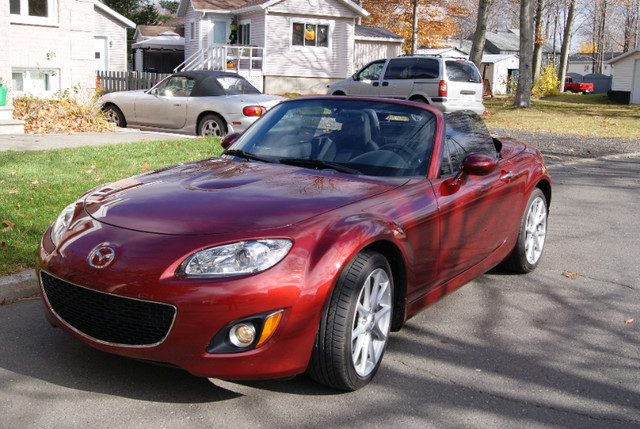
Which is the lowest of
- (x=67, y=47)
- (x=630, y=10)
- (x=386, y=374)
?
(x=386, y=374)

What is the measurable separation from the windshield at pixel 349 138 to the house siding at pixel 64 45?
541 inches

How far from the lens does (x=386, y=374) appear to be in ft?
12.6

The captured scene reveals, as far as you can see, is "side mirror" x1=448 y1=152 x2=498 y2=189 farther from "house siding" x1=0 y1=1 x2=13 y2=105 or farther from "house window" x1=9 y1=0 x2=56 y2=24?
"house window" x1=9 y1=0 x2=56 y2=24

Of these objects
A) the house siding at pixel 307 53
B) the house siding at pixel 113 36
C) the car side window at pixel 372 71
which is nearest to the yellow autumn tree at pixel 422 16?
the house siding at pixel 307 53

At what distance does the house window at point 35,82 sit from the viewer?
17.6 m

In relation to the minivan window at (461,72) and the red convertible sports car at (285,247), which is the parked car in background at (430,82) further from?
the red convertible sports car at (285,247)

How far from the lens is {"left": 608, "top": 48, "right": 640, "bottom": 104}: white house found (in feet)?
129

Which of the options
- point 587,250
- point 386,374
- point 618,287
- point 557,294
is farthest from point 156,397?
point 587,250

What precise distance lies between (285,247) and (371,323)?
75cm

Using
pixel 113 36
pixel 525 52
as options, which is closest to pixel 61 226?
pixel 525 52

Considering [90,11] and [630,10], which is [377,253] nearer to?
[90,11]

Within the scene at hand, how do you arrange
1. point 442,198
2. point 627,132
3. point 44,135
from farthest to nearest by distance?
point 627,132
point 44,135
point 442,198

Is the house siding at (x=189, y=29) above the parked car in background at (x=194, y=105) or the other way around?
above

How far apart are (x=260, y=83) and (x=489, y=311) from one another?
31.5 m
